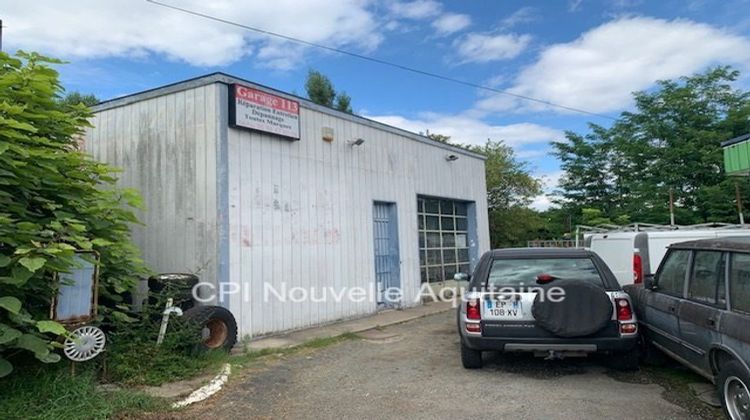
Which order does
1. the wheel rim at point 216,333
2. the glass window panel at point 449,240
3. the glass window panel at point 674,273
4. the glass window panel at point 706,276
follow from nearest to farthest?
the glass window panel at point 706,276, the glass window panel at point 674,273, the wheel rim at point 216,333, the glass window panel at point 449,240

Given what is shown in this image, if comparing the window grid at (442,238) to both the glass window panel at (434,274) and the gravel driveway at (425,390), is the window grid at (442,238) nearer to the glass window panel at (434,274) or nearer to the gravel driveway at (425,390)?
the glass window panel at (434,274)

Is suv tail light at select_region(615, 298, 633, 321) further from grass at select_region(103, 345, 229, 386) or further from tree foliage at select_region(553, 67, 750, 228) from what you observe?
tree foliage at select_region(553, 67, 750, 228)

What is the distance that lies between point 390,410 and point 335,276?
5.38m

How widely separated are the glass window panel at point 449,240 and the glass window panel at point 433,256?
1.79 feet

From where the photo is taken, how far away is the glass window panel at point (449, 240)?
1440 cm

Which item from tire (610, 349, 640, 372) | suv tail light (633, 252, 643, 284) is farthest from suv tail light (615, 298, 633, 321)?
suv tail light (633, 252, 643, 284)

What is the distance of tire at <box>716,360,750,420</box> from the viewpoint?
Result: 374 centimetres

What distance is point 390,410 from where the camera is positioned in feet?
15.6

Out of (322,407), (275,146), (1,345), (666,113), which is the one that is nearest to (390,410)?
(322,407)

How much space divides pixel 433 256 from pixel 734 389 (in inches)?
386

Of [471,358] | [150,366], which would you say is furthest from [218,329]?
[471,358]

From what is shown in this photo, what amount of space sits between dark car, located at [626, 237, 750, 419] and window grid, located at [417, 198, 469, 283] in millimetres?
7703

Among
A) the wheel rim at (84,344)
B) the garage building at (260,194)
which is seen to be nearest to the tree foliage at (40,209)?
the wheel rim at (84,344)

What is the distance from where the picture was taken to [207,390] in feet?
17.5
